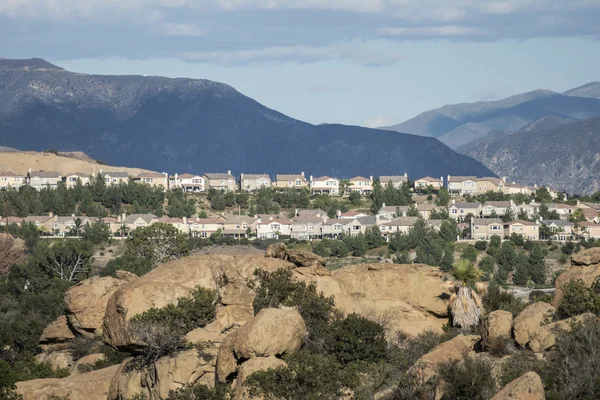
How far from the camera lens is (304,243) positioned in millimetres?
172500

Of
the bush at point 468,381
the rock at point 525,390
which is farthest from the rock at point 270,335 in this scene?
the rock at point 525,390

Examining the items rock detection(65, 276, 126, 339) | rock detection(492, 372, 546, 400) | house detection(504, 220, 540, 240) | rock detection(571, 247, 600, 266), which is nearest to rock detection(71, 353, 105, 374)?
rock detection(65, 276, 126, 339)

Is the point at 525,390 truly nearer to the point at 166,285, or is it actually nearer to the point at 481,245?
the point at 166,285

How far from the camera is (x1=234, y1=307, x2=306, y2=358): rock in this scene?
43688 mm

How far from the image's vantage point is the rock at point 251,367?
42691mm

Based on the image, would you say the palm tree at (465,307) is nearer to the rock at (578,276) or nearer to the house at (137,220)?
the rock at (578,276)

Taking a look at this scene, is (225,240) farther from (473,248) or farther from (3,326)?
(3,326)

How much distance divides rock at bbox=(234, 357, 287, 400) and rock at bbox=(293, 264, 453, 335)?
9.76 meters

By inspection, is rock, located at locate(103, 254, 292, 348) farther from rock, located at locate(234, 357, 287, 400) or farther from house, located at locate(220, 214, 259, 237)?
house, located at locate(220, 214, 259, 237)

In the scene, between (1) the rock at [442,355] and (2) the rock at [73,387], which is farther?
(2) the rock at [73,387]

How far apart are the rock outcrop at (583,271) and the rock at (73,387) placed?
18943 millimetres

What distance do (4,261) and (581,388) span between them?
94.3m

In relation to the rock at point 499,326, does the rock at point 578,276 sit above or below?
above

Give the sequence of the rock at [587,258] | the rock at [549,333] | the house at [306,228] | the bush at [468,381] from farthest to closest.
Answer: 1. the house at [306,228]
2. the rock at [587,258]
3. the rock at [549,333]
4. the bush at [468,381]
